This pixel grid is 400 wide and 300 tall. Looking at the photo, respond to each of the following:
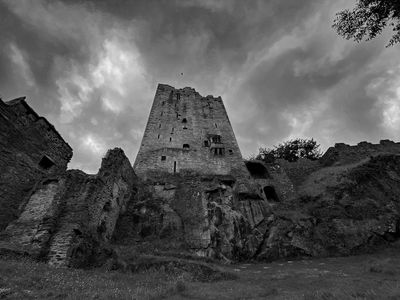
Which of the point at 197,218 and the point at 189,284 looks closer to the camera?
the point at 189,284

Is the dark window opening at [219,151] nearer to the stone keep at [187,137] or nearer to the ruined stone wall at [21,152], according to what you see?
the stone keep at [187,137]

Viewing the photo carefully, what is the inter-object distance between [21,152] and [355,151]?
1373 inches

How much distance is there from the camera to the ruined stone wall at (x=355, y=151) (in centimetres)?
2873

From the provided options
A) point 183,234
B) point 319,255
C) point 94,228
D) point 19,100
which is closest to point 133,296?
point 94,228

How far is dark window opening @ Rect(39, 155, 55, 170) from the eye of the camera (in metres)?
16.9

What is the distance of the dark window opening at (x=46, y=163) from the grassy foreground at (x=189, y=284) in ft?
29.7

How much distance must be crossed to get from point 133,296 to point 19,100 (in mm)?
15916

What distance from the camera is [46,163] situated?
1736 centimetres

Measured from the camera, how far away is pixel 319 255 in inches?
655

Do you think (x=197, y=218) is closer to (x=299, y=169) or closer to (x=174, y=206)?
(x=174, y=206)

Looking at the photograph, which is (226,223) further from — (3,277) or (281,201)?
(3,277)

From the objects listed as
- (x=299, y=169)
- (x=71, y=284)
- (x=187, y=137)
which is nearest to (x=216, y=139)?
(x=187, y=137)

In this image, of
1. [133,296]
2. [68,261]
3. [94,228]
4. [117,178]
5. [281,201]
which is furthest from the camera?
[281,201]

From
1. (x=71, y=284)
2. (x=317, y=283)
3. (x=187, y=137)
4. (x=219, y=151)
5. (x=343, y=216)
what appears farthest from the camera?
(x=187, y=137)
